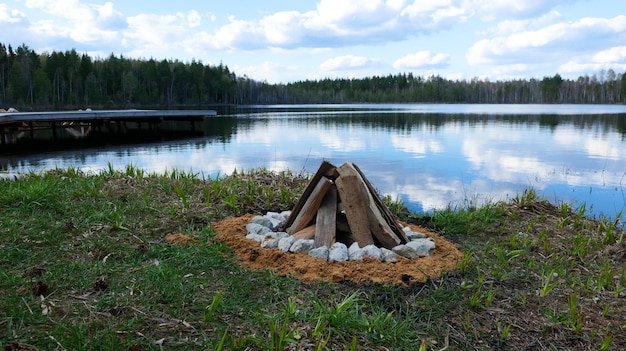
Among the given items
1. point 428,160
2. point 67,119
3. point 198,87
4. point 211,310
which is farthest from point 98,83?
point 211,310

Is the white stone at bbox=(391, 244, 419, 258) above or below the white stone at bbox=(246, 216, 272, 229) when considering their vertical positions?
below

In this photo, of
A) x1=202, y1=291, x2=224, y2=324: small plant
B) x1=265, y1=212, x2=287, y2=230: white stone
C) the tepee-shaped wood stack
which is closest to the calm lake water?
x1=265, y1=212, x2=287, y2=230: white stone

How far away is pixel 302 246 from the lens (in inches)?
173

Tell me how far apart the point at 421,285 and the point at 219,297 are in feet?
5.44

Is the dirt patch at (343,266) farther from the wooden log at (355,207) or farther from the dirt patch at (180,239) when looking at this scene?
the wooden log at (355,207)

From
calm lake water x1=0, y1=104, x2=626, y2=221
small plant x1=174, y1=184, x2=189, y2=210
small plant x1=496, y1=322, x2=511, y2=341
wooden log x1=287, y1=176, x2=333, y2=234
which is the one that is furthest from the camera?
calm lake water x1=0, y1=104, x2=626, y2=221

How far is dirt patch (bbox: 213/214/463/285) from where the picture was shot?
379 centimetres

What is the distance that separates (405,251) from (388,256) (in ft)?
0.74

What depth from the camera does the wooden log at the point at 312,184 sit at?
16.3ft

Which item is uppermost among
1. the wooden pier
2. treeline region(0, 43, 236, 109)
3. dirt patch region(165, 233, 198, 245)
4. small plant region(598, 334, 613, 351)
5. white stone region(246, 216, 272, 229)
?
treeline region(0, 43, 236, 109)

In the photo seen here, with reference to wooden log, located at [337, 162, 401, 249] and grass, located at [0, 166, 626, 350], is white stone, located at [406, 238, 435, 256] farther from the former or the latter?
grass, located at [0, 166, 626, 350]

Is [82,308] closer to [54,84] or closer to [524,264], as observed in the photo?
[524,264]

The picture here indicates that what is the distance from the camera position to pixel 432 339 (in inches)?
116

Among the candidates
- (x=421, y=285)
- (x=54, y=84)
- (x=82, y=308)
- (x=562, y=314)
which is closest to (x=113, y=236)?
(x=82, y=308)
